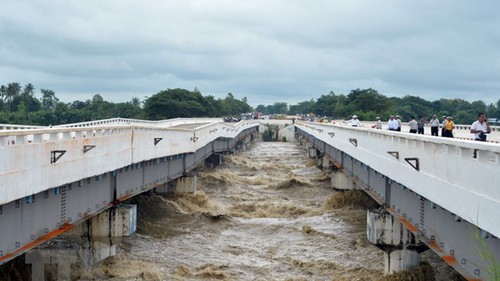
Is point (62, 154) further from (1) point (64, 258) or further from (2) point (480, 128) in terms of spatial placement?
(2) point (480, 128)

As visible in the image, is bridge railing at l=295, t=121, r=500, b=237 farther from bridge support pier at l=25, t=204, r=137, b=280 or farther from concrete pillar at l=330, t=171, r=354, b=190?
concrete pillar at l=330, t=171, r=354, b=190

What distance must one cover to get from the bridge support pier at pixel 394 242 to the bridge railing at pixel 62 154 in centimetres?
890

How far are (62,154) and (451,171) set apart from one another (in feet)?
29.1

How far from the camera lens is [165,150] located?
30.7 meters

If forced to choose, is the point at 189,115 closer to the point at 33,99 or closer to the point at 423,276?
the point at 33,99

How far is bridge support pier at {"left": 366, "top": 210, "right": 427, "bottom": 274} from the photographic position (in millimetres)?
Answer: 20328

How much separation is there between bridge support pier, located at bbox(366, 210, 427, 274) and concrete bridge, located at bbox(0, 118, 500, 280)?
0.03m

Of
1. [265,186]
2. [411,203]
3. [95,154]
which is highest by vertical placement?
[95,154]

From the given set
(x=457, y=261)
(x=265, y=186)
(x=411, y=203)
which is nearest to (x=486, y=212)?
(x=457, y=261)

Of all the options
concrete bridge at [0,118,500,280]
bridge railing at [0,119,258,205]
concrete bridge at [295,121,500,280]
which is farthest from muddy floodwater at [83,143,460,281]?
bridge railing at [0,119,258,205]

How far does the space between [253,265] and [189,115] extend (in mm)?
130980

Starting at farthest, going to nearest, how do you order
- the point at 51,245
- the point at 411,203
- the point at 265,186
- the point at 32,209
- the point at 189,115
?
the point at 189,115
the point at 265,186
the point at 51,245
the point at 411,203
the point at 32,209

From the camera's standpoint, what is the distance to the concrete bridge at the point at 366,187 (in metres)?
12.1

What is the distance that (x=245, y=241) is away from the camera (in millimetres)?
28672
